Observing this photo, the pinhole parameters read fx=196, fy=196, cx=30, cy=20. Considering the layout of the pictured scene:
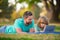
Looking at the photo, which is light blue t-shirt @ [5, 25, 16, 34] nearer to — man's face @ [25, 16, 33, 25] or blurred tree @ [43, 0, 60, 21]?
man's face @ [25, 16, 33, 25]

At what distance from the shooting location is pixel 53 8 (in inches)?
83.4

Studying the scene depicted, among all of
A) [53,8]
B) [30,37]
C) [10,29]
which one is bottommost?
[30,37]

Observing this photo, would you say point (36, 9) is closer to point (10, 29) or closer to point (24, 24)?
point (24, 24)

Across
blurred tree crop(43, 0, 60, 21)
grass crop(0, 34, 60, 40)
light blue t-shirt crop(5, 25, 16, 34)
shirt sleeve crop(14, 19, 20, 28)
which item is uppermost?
blurred tree crop(43, 0, 60, 21)

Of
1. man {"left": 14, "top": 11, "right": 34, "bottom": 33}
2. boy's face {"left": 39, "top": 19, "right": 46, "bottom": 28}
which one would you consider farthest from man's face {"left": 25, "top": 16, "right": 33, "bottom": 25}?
boy's face {"left": 39, "top": 19, "right": 46, "bottom": 28}

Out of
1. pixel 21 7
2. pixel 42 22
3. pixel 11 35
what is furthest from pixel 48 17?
pixel 11 35

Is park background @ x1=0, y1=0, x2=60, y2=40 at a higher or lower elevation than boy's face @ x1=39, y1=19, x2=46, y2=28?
higher

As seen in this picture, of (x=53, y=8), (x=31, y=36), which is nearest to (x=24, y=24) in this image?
(x=31, y=36)

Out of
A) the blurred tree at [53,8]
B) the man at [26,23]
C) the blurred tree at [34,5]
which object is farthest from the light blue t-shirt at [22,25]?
the blurred tree at [53,8]

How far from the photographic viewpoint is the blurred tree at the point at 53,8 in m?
2.10

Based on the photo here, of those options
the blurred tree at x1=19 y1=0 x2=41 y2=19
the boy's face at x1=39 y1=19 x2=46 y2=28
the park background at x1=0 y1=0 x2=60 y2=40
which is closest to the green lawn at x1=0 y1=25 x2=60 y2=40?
the park background at x1=0 y1=0 x2=60 y2=40

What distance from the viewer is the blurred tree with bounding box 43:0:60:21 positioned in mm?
2102

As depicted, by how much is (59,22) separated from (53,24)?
0.22 ft

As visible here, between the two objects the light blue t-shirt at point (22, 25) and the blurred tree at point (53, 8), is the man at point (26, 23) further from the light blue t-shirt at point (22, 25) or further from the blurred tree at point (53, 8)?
the blurred tree at point (53, 8)
